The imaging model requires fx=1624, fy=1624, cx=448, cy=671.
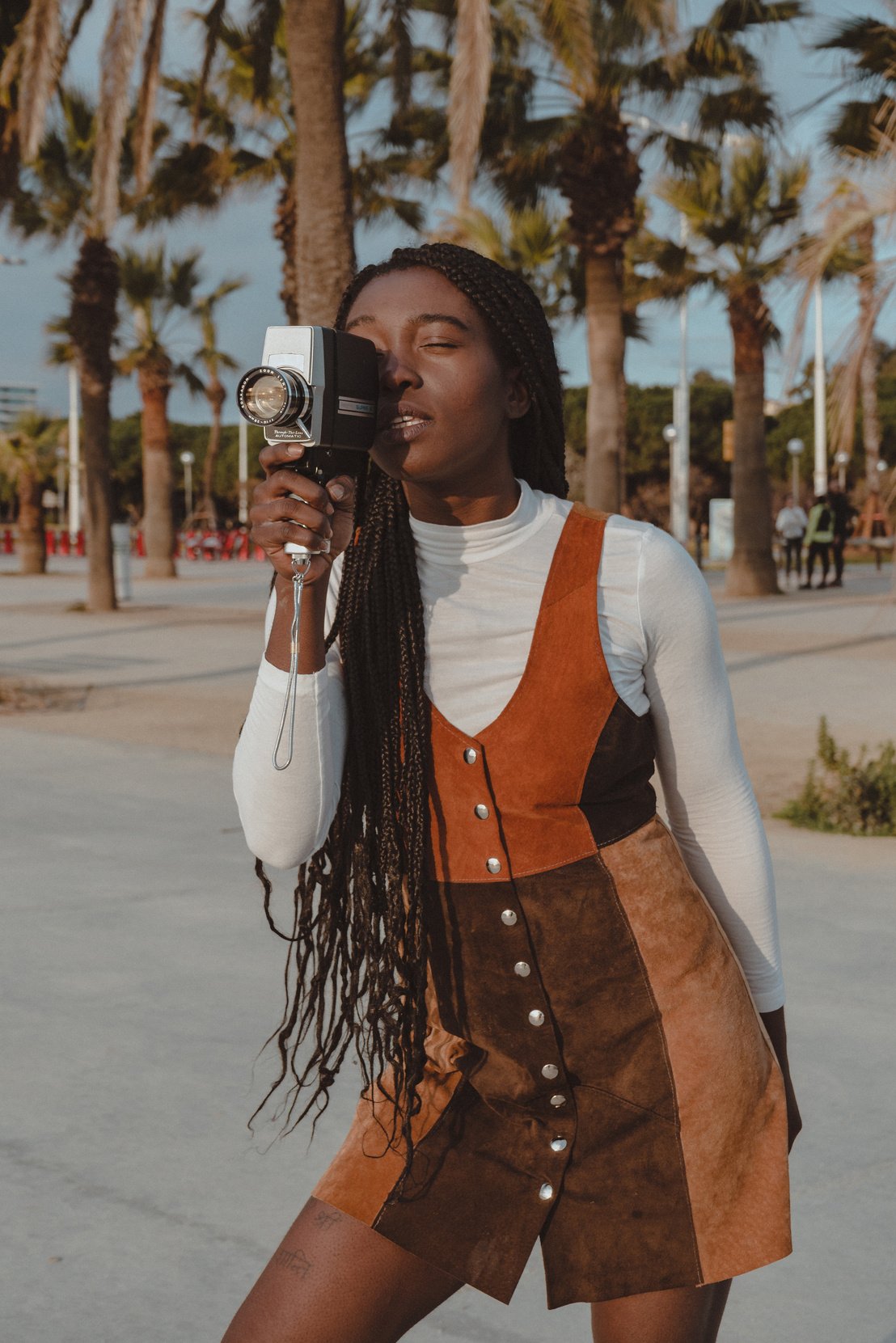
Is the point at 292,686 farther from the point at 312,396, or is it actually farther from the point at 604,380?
the point at 604,380

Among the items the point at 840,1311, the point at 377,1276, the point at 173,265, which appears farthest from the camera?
the point at 173,265

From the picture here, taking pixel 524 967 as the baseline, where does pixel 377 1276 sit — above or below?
below

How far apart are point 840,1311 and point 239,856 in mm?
3882

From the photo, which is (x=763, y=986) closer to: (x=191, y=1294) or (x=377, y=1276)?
(x=377, y=1276)

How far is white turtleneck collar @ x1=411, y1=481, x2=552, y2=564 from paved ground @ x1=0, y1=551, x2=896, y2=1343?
5.22 ft

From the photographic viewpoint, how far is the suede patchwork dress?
68.9 inches

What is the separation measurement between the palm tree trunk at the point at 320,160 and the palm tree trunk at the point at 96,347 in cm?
1063

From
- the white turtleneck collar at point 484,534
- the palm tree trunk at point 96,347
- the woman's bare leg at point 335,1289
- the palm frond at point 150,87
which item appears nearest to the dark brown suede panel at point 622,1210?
the woman's bare leg at point 335,1289

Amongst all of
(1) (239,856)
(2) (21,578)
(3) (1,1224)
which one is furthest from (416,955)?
(2) (21,578)

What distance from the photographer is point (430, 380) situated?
1.74 metres

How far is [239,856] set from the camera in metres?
6.44

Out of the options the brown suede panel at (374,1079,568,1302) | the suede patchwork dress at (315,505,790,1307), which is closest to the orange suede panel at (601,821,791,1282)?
the suede patchwork dress at (315,505,790,1307)

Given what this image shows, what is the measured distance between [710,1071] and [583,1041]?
0.46 feet

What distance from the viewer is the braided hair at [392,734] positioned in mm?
1809
